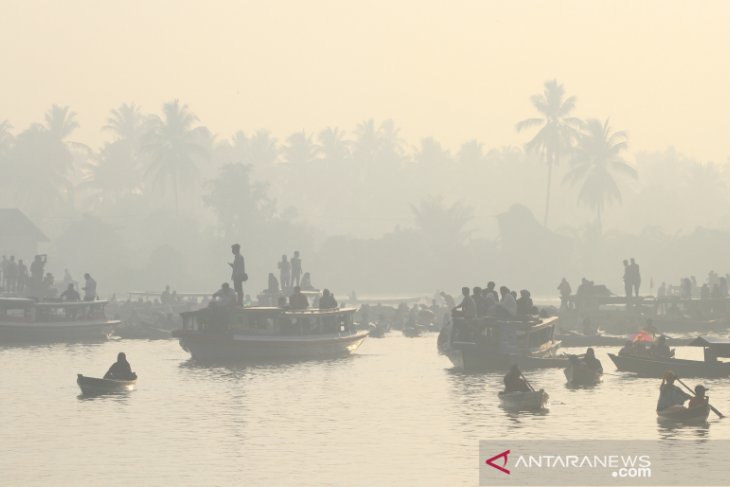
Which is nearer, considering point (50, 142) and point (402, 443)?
point (402, 443)

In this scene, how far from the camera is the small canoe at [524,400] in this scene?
4459cm

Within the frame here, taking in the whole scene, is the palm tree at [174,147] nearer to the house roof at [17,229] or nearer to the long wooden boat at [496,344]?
the house roof at [17,229]

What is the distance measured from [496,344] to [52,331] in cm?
2625

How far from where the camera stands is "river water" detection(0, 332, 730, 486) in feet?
117

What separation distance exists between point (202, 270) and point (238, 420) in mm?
103975

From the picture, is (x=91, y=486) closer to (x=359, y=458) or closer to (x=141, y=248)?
(x=359, y=458)

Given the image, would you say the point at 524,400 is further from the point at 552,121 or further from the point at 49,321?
the point at 552,121

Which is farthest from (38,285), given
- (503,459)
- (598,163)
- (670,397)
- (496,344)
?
(598,163)

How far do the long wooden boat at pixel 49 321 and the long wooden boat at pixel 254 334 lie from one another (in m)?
12.2

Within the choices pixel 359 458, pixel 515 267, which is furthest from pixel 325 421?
pixel 515 267

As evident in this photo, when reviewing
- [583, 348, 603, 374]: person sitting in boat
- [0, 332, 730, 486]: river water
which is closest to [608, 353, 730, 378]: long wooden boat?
[0, 332, 730, 486]: river water

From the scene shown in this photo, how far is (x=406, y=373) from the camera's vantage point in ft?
194

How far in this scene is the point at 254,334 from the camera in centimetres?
6069

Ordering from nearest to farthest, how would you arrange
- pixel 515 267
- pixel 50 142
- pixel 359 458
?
pixel 359 458, pixel 515 267, pixel 50 142
